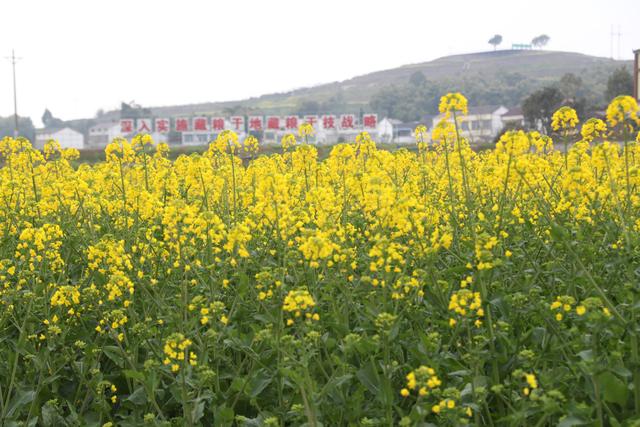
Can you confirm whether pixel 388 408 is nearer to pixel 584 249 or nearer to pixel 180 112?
pixel 584 249

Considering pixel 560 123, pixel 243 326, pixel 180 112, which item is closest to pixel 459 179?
pixel 560 123

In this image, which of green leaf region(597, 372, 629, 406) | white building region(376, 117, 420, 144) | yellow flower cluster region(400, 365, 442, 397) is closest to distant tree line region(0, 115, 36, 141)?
white building region(376, 117, 420, 144)

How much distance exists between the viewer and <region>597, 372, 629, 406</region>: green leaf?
3.40 metres

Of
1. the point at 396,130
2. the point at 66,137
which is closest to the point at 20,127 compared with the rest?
the point at 66,137

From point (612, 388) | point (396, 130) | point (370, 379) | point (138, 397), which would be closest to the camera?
point (612, 388)

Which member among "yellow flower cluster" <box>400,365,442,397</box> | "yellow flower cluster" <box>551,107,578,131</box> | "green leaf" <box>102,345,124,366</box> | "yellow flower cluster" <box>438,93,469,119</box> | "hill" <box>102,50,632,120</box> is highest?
"hill" <box>102,50,632,120</box>

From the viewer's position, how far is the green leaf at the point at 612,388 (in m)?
3.40

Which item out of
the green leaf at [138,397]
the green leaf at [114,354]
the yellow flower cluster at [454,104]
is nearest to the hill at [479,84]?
the yellow flower cluster at [454,104]

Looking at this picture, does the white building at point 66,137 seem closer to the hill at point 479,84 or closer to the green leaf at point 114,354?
the hill at point 479,84

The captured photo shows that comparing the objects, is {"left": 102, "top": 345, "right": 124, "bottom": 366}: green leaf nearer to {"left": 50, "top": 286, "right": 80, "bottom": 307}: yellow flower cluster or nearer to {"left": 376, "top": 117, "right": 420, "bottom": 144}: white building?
{"left": 50, "top": 286, "right": 80, "bottom": 307}: yellow flower cluster

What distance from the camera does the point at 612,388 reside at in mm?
3436

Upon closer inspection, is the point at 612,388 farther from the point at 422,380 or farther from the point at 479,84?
the point at 479,84

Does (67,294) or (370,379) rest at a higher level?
(67,294)

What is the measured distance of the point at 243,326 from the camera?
15.7ft
